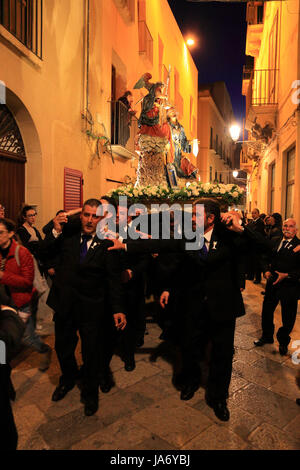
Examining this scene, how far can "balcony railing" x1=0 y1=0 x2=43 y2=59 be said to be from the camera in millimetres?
5938

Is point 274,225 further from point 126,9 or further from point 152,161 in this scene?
point 126,9

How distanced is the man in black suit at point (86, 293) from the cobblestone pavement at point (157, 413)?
23cm

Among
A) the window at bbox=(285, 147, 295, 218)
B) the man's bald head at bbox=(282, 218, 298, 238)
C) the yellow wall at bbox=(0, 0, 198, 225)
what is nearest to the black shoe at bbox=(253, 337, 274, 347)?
the man's bald head at bbox=(282, 218, 298, 238)

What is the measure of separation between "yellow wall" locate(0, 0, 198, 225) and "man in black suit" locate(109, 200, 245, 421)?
173 inches

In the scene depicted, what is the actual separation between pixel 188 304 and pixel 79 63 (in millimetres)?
7217

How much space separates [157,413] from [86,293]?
127cm

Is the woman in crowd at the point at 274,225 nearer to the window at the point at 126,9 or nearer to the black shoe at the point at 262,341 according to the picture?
the black shoe at the point at 262,341

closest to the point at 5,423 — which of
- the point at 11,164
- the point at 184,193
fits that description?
the point at 184,193

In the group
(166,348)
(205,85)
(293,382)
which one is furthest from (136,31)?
(205,85)

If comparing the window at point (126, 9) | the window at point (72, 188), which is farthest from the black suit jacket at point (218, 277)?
the window at point (126, 9)

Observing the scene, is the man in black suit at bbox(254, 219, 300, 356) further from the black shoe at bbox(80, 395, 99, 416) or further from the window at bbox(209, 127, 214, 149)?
the window at bbox(209, 127, 214, 149)

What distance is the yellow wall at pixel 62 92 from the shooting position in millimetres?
6398

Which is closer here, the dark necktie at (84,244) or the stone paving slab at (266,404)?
the stone paving slab at (266,404)

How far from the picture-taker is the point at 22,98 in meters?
6.28
